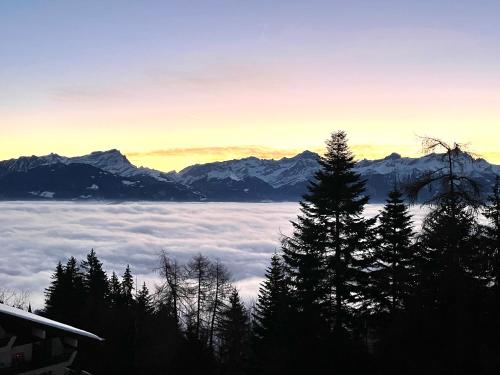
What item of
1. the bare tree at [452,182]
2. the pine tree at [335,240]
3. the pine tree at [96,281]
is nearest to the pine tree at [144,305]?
the pine tree at [96,281]

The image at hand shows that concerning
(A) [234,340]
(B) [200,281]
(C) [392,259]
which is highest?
(C) [392,259]

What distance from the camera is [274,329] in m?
36.7

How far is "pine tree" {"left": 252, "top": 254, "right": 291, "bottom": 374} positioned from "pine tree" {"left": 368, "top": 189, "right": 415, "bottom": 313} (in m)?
5.45

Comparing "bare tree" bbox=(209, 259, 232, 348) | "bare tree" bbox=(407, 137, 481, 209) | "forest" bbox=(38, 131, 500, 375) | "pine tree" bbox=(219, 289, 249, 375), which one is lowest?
"pine tree" bbox=(219, 289, 249, 375)

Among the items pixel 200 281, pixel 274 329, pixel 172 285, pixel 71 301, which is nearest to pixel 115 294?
pixel 71 301

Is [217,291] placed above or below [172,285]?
below

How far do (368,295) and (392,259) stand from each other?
15.1 feet

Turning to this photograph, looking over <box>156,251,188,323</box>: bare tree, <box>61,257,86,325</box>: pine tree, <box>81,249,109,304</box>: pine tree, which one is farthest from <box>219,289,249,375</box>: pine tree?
<box>81,249,109,304</box>: pine tree

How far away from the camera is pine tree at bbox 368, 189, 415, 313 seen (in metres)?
26.4

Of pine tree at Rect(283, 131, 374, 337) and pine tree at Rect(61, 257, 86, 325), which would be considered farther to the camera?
pine tree at Rect(61, 257, 86, 325)

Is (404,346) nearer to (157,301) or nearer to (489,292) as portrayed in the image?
(489,292)

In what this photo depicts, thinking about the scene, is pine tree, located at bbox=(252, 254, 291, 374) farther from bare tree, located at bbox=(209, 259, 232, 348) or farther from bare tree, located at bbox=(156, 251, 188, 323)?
bare tree, located at bbox=(156, 251, 188, 323)

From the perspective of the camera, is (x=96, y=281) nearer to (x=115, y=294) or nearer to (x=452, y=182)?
(x=115, y=294)

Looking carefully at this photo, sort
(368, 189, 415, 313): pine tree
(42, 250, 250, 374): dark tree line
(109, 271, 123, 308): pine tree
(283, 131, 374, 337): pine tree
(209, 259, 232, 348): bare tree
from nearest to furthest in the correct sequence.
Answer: (283, 131, 374, 337): pine tree → (368, 189, 415, 313): pine tree → (42, 250, 250, 374): dark tree line → (209, 259, 232, 348): bare tree → (109, 271, 123, 308): pine tree
